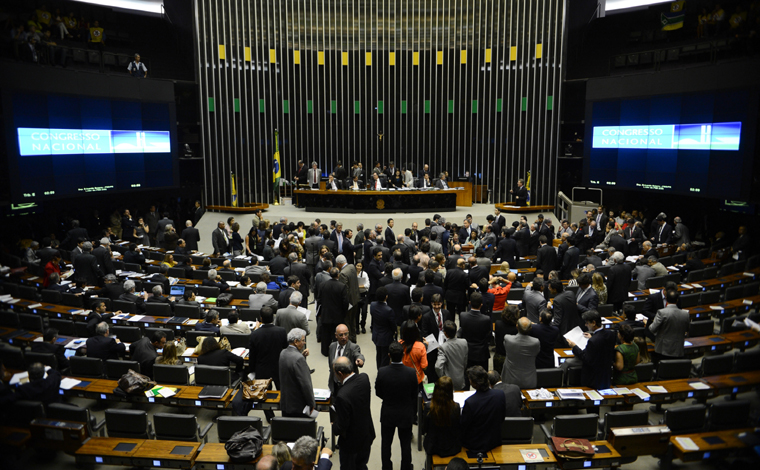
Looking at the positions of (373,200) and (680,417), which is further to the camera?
(373,200)

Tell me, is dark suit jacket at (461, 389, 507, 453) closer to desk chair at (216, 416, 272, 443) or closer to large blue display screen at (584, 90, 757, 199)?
desk chair at (216, 416, 272, 443)

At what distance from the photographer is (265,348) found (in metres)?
5.41

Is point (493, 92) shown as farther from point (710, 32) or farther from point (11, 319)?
point (11, 319)

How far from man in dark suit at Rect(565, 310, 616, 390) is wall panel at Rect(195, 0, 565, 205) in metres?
15.1

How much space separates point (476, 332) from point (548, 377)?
2.92 feet

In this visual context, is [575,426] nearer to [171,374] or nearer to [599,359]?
[599,359]

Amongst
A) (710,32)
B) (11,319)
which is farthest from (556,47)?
(11,319)

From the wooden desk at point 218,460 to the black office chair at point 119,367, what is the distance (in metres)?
1.69

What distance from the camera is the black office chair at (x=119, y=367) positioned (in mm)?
5695

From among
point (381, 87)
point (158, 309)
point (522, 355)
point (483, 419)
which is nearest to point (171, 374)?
point (158, 309)

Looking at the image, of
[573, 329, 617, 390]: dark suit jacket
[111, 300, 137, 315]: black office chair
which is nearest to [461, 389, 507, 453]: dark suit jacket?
[573, 329, 617, 390]: dark suit jacket

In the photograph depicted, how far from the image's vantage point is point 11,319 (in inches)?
108

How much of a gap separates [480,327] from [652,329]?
238cm

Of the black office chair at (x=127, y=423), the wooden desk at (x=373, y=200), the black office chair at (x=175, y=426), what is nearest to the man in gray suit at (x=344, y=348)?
the black office chair at (x=175, y=426)
